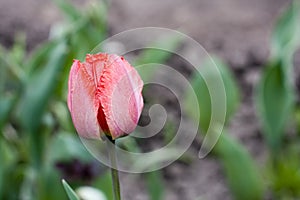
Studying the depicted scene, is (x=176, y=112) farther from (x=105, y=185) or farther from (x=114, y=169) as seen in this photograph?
(x=114, y=169)

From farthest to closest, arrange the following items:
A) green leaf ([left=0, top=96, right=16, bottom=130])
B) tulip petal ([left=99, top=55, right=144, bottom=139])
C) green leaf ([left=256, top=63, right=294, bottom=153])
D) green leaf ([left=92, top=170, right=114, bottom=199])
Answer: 1. green leaf ([left=256, top=63, right=294, bottom=153])
2. green leaf ([left=0, top=96, right=16, bottom=130])
3. green leaf ([left=92, top=170, right=114, bottom=199])
4. tulip petal ([left=99, top=55, right=144, bottom=139])

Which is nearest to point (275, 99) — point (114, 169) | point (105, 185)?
point (105, 185)

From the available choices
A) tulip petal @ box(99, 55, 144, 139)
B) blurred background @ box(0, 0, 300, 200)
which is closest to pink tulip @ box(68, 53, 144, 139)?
tulip petal @ box(99, 55, 144, 139)

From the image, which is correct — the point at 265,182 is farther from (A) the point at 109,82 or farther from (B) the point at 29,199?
(A) the point at 109,82

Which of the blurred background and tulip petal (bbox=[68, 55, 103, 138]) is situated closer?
tulip petal (bbox=[68, 55, 103, 138])

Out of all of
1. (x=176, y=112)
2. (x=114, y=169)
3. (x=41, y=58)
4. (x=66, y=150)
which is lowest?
(x=114, y=169)

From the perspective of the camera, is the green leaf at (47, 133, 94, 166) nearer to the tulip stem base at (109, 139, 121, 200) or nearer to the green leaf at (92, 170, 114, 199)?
the green leaf at (92, 170, 114, 199)

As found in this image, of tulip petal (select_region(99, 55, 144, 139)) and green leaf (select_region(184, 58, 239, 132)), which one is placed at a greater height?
green leaf (select_region(184, 58, 239, 132))

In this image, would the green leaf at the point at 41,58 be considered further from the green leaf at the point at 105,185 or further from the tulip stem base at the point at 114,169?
the tulip stem base at the point at 114,169
